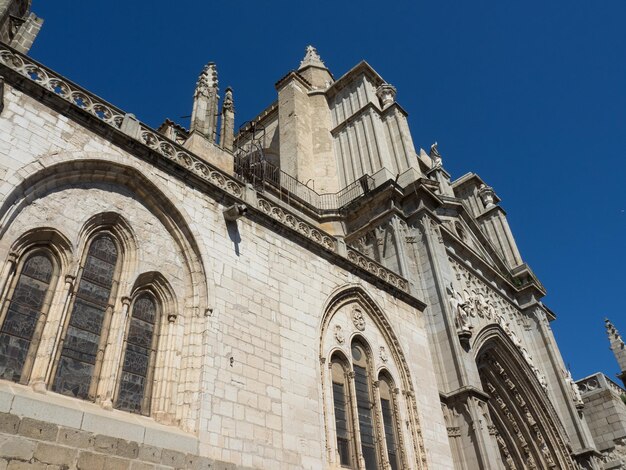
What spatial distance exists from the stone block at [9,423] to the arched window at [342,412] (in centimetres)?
540

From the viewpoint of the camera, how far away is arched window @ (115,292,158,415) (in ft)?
23.9

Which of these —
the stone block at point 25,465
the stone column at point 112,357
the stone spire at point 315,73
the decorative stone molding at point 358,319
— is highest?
the stone spire at point 315,73

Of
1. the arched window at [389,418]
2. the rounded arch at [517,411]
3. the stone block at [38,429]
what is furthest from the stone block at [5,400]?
the rounded arch at [517,411]

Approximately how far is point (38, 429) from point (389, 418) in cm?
701

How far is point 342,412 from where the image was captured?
9922mm

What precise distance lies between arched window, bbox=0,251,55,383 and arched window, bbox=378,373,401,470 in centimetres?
666

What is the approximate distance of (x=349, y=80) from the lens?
22516 mm

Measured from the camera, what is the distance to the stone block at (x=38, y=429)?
18.5ft

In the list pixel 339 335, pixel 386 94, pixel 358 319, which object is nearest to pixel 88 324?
pixel 339 335

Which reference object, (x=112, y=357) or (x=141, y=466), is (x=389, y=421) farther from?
(x=112, y=357)

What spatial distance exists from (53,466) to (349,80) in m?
19.6

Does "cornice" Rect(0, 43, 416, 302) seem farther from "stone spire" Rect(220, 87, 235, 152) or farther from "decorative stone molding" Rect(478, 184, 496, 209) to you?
"decorative stone molding" Rect(478, 184, 496, 209)

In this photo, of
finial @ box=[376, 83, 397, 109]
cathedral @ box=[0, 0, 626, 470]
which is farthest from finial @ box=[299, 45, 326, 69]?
cathedral @ box=[0, 0, 626, 470]

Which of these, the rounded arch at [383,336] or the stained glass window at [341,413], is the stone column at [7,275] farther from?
the stained glass window at [341,413]
